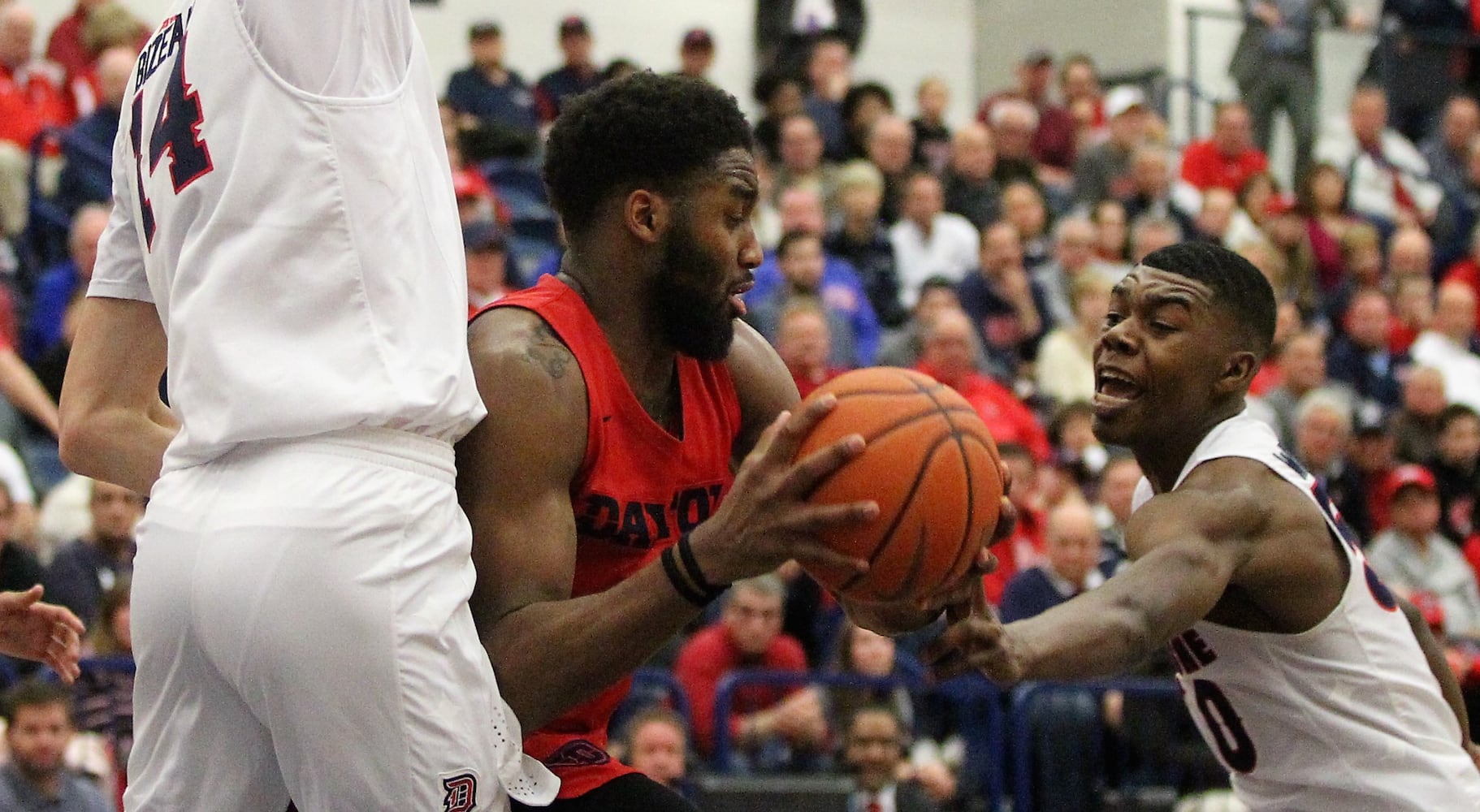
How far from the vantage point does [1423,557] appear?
962 centimetres

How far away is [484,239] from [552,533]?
550cm

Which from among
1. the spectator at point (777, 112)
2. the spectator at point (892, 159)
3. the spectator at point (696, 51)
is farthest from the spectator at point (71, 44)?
the spectator at point (892, 159)

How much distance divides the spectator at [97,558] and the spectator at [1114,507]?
12.8 ft

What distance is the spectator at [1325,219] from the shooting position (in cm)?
1301

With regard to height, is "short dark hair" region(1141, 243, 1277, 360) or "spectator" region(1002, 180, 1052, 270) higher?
"short dark hair" region(1141, 243, 1277, 360)

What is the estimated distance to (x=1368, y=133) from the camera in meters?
14.9

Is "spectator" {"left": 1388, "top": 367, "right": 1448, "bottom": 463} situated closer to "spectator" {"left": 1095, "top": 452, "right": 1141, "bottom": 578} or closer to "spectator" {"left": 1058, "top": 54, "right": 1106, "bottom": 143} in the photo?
"spectator" {"left": 1095, "top": 452, "right": 1141, "bottom": 578}

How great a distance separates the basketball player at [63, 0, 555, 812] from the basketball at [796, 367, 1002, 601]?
60 cm

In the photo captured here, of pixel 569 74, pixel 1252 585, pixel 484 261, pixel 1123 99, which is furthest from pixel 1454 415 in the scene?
pixel 1252 585

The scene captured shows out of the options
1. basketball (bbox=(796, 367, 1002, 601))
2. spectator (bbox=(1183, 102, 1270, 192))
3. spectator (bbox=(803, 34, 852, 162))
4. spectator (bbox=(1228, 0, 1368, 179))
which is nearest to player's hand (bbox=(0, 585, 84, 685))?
basketball (bbox=(796, 367, 1002, 601))

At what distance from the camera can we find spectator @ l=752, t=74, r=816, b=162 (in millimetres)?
11953

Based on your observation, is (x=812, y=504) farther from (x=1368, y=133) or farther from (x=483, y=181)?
(x=1368, y=133)

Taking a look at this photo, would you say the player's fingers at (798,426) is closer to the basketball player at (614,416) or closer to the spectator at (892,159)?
the basketball player at (614,416)

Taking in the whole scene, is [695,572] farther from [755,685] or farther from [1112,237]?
[1112,237]
